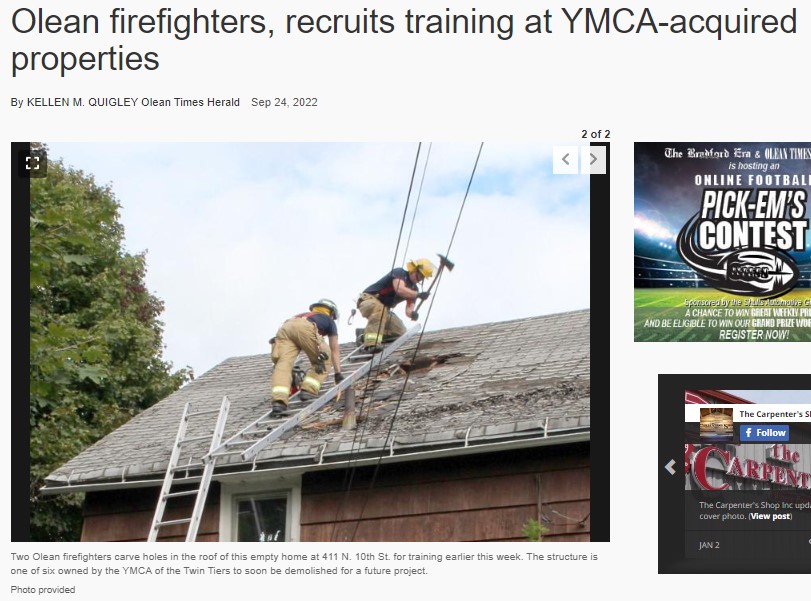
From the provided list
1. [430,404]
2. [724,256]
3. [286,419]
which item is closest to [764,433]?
[724,256]

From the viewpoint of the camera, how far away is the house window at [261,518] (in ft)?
34.9

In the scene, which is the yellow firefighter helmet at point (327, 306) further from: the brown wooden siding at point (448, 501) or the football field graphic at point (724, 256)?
the football field graphic at point (724, 256)

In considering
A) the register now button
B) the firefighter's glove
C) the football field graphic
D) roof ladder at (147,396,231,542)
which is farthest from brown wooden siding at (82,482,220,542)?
the register now button

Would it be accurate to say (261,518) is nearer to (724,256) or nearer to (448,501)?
(448,501)

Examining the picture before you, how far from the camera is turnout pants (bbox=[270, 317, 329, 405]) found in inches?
445

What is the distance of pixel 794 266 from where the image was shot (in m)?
7.64

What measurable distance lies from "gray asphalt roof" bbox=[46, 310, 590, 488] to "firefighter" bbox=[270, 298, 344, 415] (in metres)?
0.33

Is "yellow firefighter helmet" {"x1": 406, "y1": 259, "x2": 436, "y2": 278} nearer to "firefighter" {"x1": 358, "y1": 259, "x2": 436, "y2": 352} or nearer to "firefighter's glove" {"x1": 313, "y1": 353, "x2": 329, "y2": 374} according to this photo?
"firefighter" {"x1": 358, "y1": 259, "x2": 436, "y2": 352}

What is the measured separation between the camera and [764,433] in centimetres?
745

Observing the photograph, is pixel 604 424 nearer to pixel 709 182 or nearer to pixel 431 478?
pixel 709 182

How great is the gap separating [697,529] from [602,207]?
223 centimetres

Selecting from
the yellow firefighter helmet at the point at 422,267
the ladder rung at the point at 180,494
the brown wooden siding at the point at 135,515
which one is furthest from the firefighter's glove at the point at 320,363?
the ladder rung at the point at 180,494

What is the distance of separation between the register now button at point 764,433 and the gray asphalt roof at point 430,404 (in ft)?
6.67

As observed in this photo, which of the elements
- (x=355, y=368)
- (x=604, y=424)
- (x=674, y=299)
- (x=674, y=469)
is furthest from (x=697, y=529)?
(x=355, y=368)
